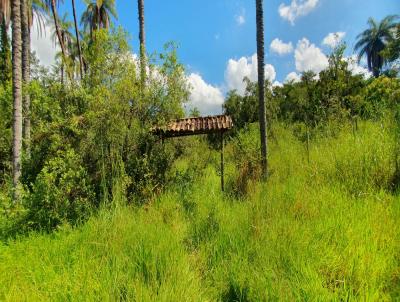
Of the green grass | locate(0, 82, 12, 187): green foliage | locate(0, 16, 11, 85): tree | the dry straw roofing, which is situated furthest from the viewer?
locate(0, 16, 11, 85): tree

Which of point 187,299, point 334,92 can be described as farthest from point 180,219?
point 334,92

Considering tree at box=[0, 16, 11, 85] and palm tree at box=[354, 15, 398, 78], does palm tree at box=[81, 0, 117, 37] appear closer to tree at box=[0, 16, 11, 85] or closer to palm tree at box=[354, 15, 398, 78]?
tree at box=[0, 16, 11, 85]

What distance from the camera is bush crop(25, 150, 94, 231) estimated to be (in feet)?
20.8

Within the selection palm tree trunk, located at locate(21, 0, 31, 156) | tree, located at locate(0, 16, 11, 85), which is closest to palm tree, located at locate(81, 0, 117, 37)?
tree, located at locate(0, 16, 11, 85)

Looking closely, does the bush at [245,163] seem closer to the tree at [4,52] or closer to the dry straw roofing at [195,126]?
the dry straw roofing at [195,126]

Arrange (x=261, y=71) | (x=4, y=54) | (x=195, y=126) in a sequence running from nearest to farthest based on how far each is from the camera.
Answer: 1. (x=261, y=71)
2. (x=195, y=126)
3. (x=4, y=54)

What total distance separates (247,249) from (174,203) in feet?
9.58

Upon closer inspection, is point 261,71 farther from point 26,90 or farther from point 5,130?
point 5,130

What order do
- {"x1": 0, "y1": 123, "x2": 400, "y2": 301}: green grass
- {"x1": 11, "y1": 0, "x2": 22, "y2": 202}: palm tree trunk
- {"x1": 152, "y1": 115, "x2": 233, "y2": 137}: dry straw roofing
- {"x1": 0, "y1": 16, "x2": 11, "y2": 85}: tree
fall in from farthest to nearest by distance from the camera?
{"x1": 0, "y1": 16, "x2": 11, "y2": 85}: tree, {"x1": 152, "y1": 115, "x2": 233, "y2": 137}: dry straw roofing, {"x1": 11, "y1": 0, "x2": 22, "y2": 202}: palm tree trunk, {"x1": 0, "y1": 123, "x2": 400, "y2": 301}: green grass

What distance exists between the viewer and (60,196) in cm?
653

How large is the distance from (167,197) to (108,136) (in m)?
2.10

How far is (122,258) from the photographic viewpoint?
3768mm

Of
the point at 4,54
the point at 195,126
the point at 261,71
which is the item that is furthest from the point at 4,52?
the point at 261,71

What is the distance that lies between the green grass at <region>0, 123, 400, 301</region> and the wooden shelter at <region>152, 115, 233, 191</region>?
8.55 ft
